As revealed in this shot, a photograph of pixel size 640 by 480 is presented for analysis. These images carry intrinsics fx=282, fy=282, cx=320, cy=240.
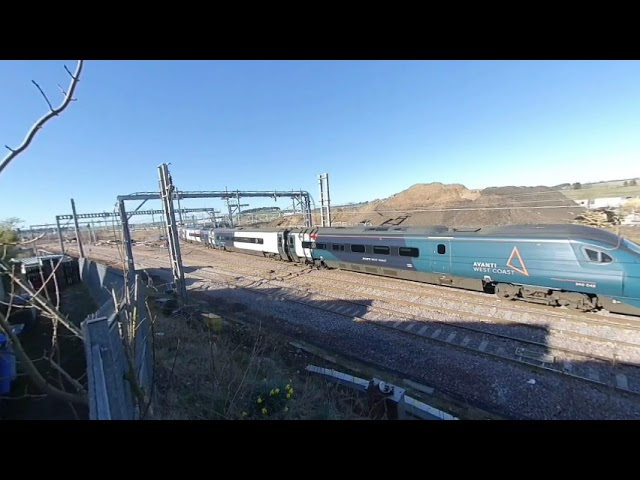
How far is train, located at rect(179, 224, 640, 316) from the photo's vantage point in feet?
25.9

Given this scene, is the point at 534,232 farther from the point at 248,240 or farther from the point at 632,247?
the point at 248,240

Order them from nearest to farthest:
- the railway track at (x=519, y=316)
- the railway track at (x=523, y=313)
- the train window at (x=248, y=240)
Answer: the railway track at (x=519, y=316), the railway track at (x=523, y=313), the train window at (x=248, y=240)

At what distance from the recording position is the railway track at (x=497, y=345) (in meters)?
6.14

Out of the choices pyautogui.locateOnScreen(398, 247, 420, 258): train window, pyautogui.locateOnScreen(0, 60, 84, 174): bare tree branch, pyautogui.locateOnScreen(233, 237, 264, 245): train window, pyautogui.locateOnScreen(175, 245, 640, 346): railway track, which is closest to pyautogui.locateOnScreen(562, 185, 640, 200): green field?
pyautogui.locateOnScreen(175, 245, 640, 346): railway track

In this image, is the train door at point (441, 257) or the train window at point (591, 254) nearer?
the train window at point (591, 254)

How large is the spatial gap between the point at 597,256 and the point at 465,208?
23662 millimetres

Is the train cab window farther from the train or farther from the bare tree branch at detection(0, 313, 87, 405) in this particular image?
the bare tree branch at detection(0, 313, 87, 405)

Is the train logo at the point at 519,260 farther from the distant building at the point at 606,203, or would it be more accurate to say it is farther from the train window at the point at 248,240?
the train window at the point at 248,240

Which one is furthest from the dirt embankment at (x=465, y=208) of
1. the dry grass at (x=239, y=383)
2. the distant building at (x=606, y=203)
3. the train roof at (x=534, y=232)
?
the dry grass at (x=239, y=383)

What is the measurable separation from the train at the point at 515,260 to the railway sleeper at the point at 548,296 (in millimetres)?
22

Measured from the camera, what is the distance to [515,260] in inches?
370
